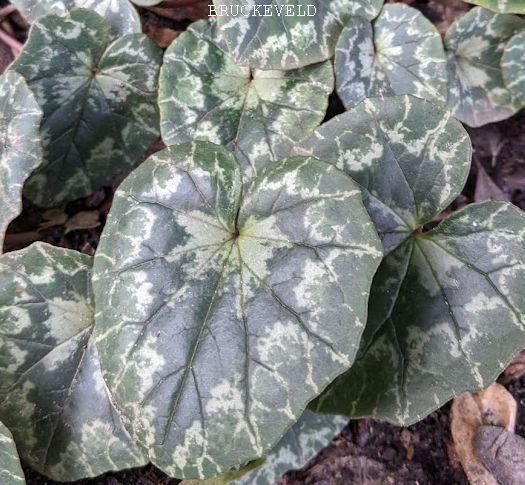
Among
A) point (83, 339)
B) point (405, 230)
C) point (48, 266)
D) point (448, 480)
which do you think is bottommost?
point (448, 480)

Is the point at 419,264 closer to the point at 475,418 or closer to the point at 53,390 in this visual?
the point at 475,418

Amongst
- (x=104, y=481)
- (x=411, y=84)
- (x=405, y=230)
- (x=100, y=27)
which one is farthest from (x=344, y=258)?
(x=100, y=27)

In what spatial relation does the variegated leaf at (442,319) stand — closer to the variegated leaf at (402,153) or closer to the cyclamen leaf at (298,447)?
the variegated leaf at (402,153)

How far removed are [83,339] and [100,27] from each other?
92 cm

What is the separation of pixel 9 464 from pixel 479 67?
1717mm

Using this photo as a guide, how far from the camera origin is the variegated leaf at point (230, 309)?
1104 millimetres

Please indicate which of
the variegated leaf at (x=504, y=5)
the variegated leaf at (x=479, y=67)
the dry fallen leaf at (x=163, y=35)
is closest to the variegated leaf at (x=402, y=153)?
the variegated leaf at (x=504, y=5)

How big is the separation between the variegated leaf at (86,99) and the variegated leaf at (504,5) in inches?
36.7

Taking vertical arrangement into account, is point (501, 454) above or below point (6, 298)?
below

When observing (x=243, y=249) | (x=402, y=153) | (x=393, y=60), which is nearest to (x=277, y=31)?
(x=393, y=60)

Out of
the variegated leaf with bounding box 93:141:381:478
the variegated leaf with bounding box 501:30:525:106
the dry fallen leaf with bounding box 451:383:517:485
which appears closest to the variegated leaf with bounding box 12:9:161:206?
the variegated leaf with bounding box 93:141:381:478

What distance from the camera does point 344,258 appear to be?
1113mm

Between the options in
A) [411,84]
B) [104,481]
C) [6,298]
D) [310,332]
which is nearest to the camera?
[310,332]

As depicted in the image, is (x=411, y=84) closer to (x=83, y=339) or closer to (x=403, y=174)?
(x=403, y=174)
